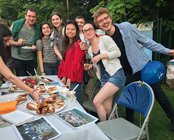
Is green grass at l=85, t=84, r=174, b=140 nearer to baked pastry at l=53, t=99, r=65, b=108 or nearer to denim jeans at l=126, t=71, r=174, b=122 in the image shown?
denim jeans at l=126, t=71, r=174, b=122

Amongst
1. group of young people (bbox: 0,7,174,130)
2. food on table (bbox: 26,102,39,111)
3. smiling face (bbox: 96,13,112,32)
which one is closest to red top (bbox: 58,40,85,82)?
group of young people (bbox: 0,7,174,130)

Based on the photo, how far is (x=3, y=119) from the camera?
212 centimetres

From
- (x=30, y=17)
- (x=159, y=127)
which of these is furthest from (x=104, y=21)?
(x=159, y=127)

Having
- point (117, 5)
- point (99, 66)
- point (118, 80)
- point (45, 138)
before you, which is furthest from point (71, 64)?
point (117, 5)

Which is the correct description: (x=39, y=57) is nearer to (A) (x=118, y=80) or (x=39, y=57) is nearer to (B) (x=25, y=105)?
(A) (x=118, y=80)

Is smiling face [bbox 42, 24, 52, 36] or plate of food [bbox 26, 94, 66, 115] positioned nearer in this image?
plate of food [bbox 26, 94, 66, 115]

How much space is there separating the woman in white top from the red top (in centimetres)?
24

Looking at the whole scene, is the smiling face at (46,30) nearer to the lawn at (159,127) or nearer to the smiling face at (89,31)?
the smiling face at (89,31)

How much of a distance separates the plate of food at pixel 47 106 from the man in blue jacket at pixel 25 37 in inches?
90.8

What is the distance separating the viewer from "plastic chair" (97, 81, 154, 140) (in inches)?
102

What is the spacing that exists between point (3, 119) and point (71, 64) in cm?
172

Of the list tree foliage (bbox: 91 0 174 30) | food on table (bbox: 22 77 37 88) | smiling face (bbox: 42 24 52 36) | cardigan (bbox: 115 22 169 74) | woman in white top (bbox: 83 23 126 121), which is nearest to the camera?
woman in white top (bbox: 83 23 126 121)

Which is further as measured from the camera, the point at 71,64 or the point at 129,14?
the point at 129,14

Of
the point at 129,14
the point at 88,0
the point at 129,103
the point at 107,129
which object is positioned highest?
the point at 88,0
